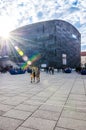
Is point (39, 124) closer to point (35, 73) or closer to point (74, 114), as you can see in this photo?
point (74, 114)

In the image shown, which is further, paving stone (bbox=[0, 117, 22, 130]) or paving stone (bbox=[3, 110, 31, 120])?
paving stone (bbox=[3, 110, 31, 120])

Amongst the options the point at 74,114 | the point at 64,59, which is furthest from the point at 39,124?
the point at 64,59

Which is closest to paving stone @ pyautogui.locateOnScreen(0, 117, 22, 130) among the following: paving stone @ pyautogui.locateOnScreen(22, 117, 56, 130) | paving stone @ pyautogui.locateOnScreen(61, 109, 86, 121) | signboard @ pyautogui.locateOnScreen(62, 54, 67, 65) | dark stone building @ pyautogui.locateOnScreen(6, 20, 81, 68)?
paving stone @ pyautogui.locateOnScreen(22, 117, 56, 130)

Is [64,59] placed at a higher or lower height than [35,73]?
higher

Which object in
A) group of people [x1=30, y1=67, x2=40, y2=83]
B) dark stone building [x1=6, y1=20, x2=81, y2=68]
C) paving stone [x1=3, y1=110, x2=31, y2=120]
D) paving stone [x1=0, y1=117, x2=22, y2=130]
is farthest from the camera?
dark stone building [x1=6, y1=20, x2=81, y2=68]

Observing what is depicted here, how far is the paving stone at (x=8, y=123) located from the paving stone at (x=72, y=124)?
125cm

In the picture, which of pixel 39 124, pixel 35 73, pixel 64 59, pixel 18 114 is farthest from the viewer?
pixel 64 59

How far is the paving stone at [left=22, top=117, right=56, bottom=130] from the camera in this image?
3.97 metres

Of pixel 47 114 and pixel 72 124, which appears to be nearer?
pixel 72 124

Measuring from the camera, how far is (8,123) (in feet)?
13.8

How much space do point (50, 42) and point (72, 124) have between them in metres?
59.2

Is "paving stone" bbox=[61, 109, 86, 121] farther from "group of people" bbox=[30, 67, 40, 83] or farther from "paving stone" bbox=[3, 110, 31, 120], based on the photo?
"group of people" bbox=[30, 67, 40, 83]

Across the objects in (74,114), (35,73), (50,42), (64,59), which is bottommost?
(74,114)

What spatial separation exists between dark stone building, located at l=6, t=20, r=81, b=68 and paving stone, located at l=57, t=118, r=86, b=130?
56367 mm
